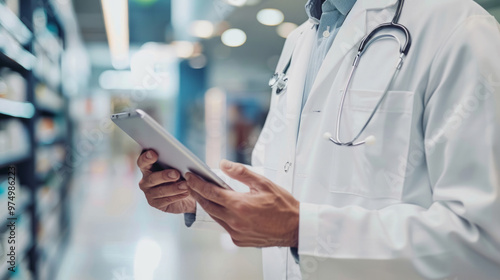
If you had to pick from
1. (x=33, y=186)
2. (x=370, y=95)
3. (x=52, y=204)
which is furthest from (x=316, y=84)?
(x=52, y=204)

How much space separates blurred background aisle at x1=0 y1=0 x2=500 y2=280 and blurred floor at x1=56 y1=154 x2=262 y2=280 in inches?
0.6

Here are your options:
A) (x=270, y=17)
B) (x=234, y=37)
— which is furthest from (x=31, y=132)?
(x=234, y=37)

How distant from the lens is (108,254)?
3.45m

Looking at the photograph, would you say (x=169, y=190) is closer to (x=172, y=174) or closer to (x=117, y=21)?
(x=172, y=174)

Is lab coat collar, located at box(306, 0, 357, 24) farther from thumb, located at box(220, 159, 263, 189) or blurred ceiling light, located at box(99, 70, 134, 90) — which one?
blurred ceiling light, located at box(99, 70, 134, 90)

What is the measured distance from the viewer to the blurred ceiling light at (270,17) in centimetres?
526

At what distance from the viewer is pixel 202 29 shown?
6.99 m

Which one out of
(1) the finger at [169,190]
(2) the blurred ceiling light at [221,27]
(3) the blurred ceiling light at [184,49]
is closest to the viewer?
(1) the finger at [169,190]

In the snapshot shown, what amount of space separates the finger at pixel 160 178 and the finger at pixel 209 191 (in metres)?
0.12

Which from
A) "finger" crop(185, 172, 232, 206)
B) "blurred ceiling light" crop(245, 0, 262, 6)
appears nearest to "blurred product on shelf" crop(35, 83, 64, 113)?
"finger" crop(185, 172, 232, 206)

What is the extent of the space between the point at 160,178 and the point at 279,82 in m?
0.57

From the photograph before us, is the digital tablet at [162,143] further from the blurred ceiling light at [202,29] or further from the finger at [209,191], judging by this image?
the blurred ceiling light at [202,29]

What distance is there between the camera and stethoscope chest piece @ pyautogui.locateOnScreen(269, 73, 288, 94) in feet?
4.02

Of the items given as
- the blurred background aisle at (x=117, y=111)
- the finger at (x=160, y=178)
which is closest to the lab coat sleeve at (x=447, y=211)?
the finger at (x=160, y=178)
